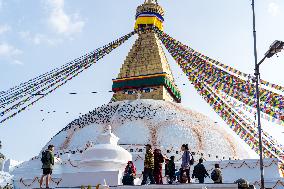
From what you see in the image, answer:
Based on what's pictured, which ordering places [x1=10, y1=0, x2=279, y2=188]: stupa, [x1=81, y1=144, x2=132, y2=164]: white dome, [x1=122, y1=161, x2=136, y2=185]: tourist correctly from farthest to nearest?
[x1=10, y1=0, x2=279, y2=188]: stupa
[x1=81, y1=144, x2=132, y2=164]: white dome
[x1=122, y1=161, x2=136, y2=185]: tourist

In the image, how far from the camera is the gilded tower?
23391 mm

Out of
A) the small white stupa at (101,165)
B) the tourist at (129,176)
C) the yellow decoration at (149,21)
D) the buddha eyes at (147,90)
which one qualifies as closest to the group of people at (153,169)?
the tourist at (129,176)

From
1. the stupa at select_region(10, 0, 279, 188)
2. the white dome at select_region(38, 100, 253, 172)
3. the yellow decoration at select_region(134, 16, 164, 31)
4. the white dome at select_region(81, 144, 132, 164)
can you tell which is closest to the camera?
the white dome at select_region(81, 144, 132, 164)

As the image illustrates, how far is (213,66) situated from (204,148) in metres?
3.95

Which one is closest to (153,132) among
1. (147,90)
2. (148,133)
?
(148,133)

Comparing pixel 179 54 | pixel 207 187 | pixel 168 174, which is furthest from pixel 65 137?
pixel 207 187

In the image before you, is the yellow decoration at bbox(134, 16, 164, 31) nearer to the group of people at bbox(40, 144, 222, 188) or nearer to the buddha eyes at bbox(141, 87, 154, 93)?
the buddha eyes at bbox(141, 87, 154, 93)

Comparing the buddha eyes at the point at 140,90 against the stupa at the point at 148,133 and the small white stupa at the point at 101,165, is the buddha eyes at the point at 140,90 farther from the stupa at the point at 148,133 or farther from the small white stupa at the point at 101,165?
the small white stupa at the point at 101,165

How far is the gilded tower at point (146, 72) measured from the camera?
23.4 meters

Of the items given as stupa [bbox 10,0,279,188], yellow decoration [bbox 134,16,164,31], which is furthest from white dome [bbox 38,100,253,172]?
yellow decoration [bbox 134,16,164,31]

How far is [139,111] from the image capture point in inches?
760

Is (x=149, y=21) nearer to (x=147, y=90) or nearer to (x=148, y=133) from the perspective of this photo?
(x=147, y=90)

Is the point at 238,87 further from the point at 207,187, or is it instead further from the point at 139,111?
the point at 207,187

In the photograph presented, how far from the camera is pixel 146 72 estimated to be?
950 inches
